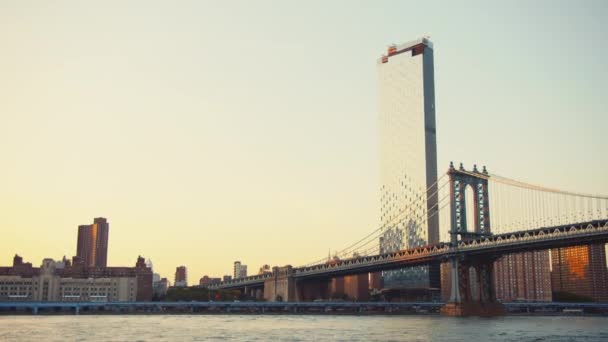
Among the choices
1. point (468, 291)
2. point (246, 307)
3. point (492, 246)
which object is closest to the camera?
point (492, 246)

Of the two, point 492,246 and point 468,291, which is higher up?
point 492,246

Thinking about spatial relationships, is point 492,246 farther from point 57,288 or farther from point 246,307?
point 57,288

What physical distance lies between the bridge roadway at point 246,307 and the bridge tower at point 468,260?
2871 centimetres

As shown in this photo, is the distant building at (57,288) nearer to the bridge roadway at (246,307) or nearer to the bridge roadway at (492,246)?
the bridge roadway at (246,307)

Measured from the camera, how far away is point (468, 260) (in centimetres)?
12606

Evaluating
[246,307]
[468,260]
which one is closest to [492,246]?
[468,260]

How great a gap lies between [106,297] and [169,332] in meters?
117

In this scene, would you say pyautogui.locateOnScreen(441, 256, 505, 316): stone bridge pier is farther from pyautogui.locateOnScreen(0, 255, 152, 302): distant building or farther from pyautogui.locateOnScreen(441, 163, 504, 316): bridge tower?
pyautogui.locateOnScreen(0, 255, 152, 302): distant building

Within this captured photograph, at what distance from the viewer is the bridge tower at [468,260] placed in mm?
124188

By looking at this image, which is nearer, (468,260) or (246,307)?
(468,260)

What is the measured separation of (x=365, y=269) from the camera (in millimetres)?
155875

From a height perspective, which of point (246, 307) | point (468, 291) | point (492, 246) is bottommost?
point (246, 307)

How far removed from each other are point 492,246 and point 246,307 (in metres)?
75.5

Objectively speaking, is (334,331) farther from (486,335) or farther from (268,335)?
(486,335)
